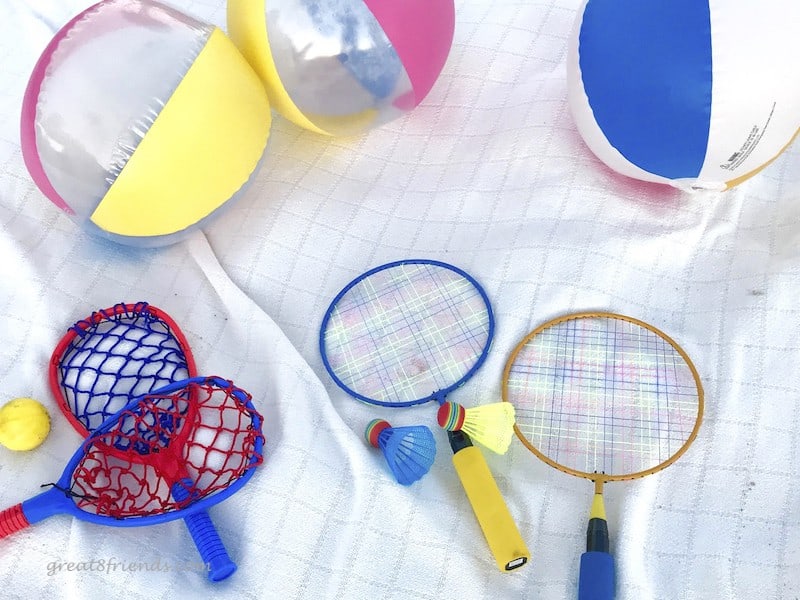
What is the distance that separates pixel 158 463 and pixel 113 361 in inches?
7.7

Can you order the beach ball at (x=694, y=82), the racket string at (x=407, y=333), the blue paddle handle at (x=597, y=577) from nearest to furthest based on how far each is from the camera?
1. the blue paddle handle at (x=597, y=577)
2. the beach ball at (x=694, y=82)
3. the racket string at (x=407, y=333)

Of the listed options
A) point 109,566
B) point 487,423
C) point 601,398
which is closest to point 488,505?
point 487,423

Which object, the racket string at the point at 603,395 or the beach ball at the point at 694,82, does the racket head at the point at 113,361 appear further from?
the beach ball at the point at 694,82

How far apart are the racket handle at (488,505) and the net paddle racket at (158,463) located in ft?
0.84

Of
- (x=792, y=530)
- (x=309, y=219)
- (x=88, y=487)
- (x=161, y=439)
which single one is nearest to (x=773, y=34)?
(x=792, y=530)

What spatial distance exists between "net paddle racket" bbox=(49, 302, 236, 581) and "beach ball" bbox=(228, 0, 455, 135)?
390 millimetres

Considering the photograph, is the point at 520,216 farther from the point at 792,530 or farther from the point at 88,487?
the point at 88,487

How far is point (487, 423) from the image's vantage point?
1.04m

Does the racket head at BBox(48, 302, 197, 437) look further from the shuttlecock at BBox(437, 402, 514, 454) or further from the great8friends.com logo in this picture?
the shuttlecock at BBox(437, 402, 514, 454)

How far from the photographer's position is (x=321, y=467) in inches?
41.9

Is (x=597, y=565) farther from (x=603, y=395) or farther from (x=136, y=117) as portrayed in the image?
(x=136, y=117)

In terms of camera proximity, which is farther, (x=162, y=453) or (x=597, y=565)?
(x=162, y=453)

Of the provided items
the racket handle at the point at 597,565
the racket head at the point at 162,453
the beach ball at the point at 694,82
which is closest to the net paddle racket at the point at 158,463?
the racket head at the point at 162,453

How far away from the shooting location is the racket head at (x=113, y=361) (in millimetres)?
1131
